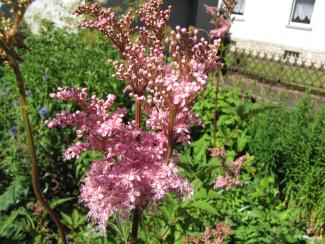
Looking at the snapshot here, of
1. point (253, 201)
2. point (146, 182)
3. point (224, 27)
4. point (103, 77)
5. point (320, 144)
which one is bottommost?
point (253, 201)

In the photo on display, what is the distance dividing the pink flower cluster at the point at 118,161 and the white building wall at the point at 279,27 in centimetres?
1482

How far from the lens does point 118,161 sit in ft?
3.77

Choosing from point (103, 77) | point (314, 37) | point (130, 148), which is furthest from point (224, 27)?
point (314, 37)

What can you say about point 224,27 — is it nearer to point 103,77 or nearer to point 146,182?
point 146,182

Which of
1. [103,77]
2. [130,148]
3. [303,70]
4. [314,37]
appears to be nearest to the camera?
[130,148]

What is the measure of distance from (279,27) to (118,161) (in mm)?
15533

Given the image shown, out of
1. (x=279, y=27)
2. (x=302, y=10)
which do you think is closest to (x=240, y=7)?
(x=279, y=27)

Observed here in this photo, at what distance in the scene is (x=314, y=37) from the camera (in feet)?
48.1

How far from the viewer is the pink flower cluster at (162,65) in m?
1.01

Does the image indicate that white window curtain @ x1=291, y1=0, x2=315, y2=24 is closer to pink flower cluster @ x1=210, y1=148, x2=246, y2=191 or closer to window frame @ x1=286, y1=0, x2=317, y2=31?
window frame @ x1=286, y1=0, x2=317, y2=31

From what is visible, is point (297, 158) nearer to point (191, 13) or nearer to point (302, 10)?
point (302, 10)

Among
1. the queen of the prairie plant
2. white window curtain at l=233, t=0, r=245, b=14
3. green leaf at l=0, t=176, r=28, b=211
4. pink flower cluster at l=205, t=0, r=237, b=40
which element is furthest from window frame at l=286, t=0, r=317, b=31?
the queen of the prairie plant

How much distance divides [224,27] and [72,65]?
8.53ft

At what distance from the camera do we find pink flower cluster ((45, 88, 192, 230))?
3.54 ft
